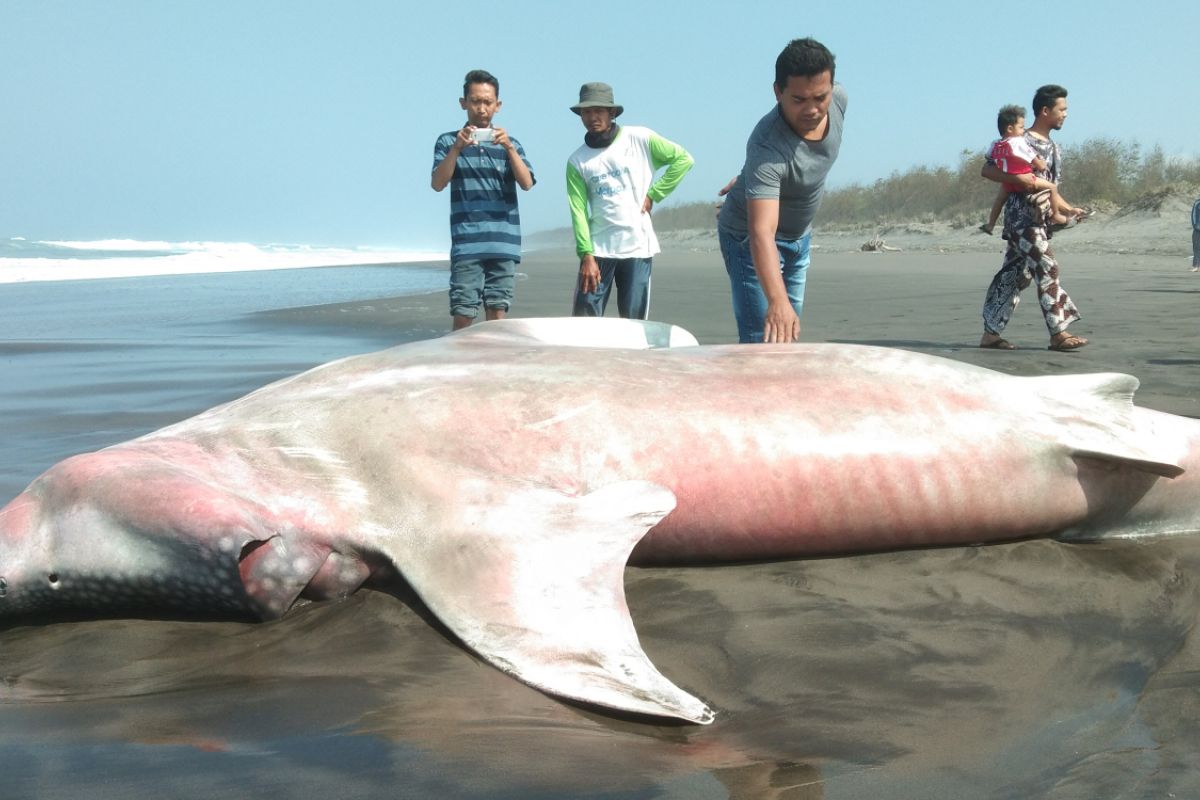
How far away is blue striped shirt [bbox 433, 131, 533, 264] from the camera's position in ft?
22.7

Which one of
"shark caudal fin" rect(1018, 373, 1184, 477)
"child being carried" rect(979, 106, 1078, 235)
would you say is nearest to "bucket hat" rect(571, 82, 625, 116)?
"child being carried" rect(979, 106, 1078, 235)

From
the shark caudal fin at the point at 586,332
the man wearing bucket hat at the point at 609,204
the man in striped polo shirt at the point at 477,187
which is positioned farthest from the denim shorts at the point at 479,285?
the shark caudal fin at the point at 586,332

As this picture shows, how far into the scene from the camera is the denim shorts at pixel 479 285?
22.5ft

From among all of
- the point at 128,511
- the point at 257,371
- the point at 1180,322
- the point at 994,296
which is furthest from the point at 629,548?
the point at 1180,322

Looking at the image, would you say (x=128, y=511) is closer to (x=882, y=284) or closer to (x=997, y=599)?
(x=997, y=599)

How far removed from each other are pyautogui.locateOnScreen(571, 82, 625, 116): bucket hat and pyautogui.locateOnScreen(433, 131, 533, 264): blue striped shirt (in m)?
0.55

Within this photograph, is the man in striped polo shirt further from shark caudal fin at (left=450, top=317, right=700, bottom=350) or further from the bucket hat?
shark caudal fin at (left=450, top=317, right=700, bottom=350)

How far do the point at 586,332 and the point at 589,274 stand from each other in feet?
9.54

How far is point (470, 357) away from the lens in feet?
10.2

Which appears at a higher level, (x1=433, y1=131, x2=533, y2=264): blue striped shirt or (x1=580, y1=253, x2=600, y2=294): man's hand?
(x1=433, y1=131, x2=533, y2=264): blue striped shirt

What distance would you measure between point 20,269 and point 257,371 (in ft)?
58.6

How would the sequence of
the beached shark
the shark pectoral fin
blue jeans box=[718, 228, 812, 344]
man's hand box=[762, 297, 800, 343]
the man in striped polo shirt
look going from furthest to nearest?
1. the man in striped polo shirt
2. blue jeans box=[718, 228, 812, 344]
3. man's hand box=[762, 297, 800, 343]
4. the beached shark
5. the shark pectoral fin

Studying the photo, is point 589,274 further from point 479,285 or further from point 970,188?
point 970,188

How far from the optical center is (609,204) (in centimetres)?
683
